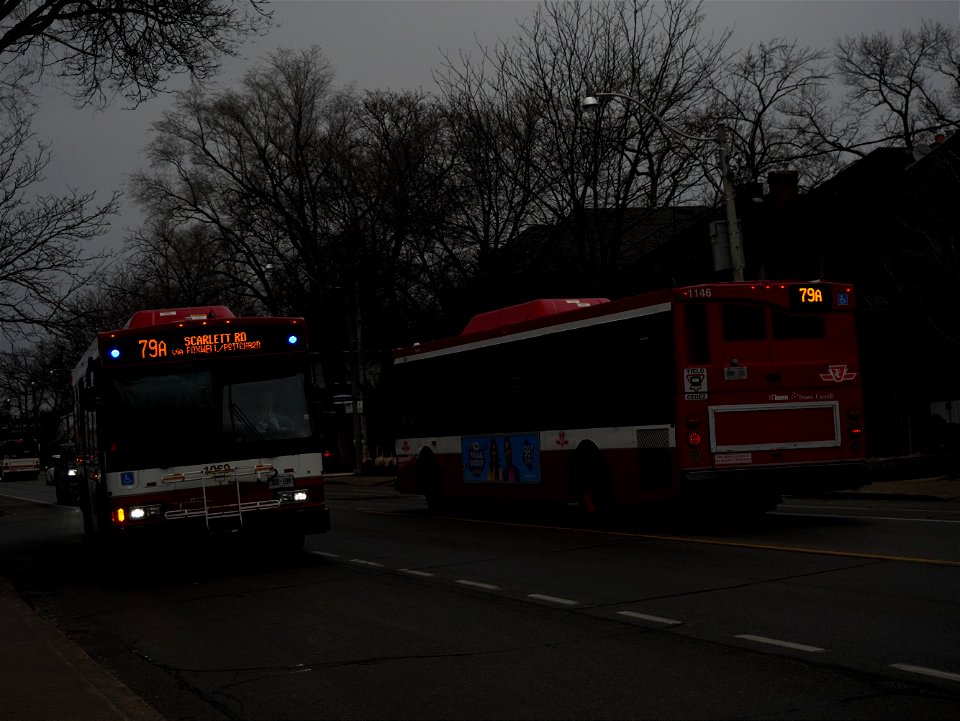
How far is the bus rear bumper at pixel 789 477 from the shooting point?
618 inches

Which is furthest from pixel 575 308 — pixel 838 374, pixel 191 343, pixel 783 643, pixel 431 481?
pixel 783 643

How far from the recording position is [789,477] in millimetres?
16047

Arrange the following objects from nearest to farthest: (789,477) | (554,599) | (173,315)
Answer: (554,599), (789,477), (173,315)

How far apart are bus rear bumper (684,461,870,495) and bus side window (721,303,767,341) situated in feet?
5.62

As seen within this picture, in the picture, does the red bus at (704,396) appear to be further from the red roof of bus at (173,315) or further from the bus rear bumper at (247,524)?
the red roof of bus at (173,315)

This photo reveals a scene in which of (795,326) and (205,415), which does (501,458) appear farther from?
(205,415)

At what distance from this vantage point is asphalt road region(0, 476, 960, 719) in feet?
23.5

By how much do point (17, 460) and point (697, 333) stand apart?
284 feet

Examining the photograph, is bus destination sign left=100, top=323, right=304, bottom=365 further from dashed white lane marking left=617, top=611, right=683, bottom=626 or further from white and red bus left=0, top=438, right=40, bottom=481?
white and red bus left=0, top=438, right=40, bottom=481

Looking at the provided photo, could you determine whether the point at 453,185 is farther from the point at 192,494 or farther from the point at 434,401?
the point at 192,494

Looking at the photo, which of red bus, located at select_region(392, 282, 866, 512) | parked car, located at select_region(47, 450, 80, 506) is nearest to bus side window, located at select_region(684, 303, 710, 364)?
red bus, located at select_region(392, 282, 866, 512)

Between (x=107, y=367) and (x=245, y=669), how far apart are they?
22.2ft

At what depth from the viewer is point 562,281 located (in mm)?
34281

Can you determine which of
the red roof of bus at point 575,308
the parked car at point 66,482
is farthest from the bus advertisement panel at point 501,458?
the parked car at point 66,482
